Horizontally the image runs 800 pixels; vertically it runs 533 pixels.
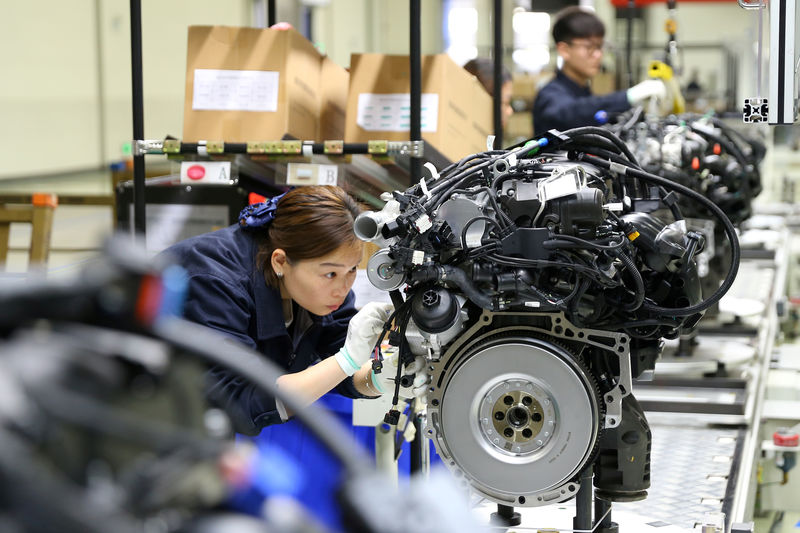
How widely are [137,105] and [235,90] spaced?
0.33 m

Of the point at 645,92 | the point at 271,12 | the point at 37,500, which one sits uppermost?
the point at 271,12

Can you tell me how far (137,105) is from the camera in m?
3.20

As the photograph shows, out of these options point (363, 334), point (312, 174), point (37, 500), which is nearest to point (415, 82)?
point (312, 174)

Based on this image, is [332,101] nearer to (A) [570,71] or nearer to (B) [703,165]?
(B) [703,165]

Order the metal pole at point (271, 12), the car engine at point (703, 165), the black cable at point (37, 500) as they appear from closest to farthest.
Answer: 1. the black cable at point (37, 500)
2. the car engine at point (703, 165)
3. the metal pole at point (271, 12)

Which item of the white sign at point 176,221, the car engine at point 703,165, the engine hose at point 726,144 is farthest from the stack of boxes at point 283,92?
the engine hose at point 726,144

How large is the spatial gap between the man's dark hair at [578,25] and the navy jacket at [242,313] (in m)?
2.82

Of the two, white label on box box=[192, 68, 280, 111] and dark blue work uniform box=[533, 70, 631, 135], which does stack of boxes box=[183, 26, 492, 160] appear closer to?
white label on box box=[192, 68, 280, 111]

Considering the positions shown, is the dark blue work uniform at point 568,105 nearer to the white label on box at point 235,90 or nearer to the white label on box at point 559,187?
the white label on box at point 235,90

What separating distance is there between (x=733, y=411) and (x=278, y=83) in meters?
1.82

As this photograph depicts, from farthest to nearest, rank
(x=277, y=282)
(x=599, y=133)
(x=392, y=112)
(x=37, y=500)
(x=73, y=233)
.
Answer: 1. (x=73, y=233)
2. (x=392, y=112)
3. (x=277, y=282)
4. (x=599, y=133)
5. (x=37, y=500)

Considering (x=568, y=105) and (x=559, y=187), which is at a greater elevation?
(x=568, y=105)

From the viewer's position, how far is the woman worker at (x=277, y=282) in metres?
2.06

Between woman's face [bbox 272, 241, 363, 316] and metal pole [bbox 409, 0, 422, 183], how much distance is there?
86 cm
